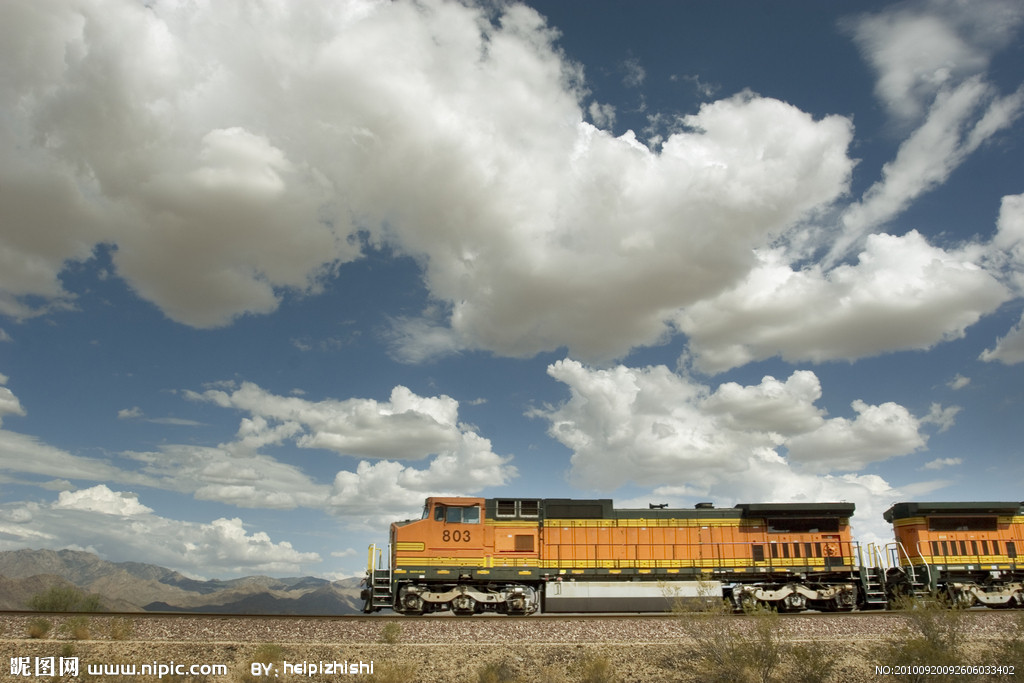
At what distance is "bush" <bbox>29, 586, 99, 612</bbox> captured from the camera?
25375mm

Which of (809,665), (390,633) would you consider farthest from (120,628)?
(809,665)

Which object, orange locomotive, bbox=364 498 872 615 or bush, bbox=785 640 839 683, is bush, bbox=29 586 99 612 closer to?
orange locomotive, bbox=364 498 872 615

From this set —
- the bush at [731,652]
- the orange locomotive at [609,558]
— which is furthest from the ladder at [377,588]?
the bush at [731,652]

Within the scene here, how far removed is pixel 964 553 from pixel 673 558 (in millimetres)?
11646

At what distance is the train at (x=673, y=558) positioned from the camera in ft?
69.0

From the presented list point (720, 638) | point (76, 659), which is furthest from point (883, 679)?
point (76, 659)

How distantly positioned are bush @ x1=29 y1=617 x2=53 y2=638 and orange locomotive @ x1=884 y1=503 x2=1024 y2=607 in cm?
2802

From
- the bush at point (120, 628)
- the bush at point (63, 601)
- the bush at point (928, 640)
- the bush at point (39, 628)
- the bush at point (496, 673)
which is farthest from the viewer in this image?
the bush at point (63, 601)

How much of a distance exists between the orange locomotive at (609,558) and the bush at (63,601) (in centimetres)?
1442

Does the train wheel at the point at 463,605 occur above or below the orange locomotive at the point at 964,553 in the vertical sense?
below

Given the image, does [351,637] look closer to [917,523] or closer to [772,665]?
[772,665]

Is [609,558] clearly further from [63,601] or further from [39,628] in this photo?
[63,601]

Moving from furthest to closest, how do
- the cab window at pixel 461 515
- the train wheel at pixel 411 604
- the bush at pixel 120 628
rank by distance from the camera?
the cab window at pixel 461 515, the train wheel at pixel 411 604, the bush at pixel 120 628

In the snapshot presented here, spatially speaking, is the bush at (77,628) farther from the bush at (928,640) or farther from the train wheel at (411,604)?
the bush at (928,640)
